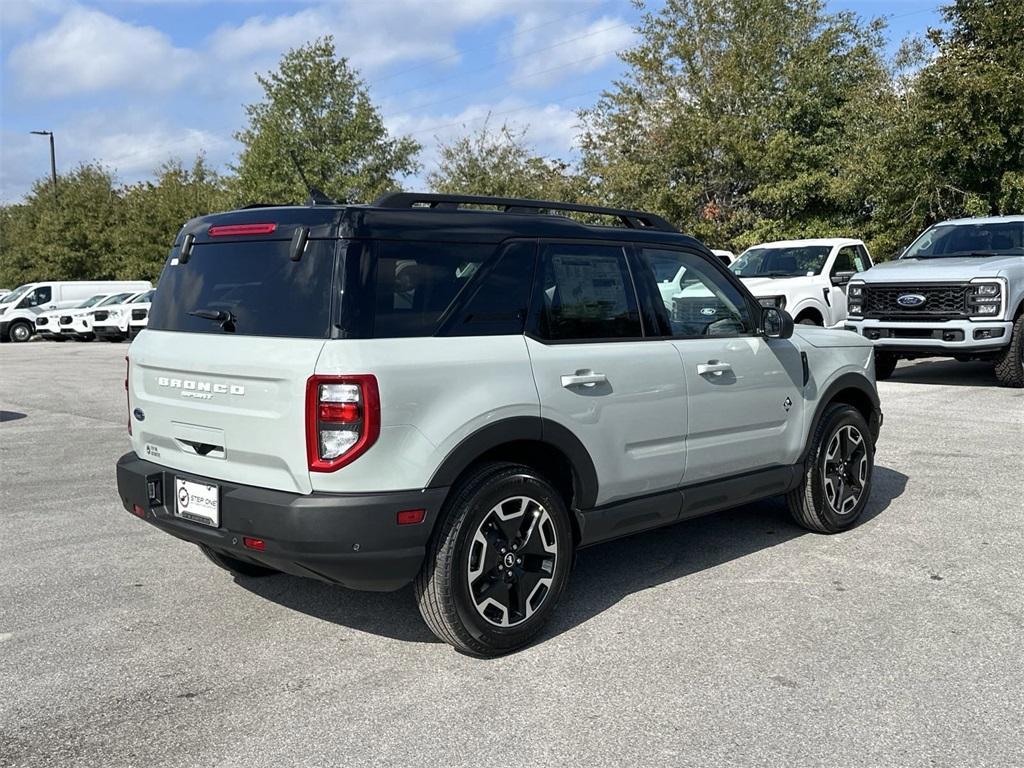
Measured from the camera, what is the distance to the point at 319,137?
33.9 m

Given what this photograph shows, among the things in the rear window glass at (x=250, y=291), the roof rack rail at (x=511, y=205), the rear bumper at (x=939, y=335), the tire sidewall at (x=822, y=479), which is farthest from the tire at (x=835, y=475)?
the rear bumper at (x=939, y=335)

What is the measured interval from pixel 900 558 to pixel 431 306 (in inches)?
122

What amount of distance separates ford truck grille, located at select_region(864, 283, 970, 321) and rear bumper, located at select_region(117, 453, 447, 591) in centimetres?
985

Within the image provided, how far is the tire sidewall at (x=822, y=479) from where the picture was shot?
568 cm

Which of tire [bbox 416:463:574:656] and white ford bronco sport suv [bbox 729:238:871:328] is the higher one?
white ford bronco sport suv [bbox 729:238:871:328]

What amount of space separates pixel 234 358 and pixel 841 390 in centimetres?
364

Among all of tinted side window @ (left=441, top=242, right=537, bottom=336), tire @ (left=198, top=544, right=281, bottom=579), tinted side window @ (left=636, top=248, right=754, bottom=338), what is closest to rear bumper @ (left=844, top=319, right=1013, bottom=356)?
tinted side window @ (left=636, top=248, right=754, bottom=338)

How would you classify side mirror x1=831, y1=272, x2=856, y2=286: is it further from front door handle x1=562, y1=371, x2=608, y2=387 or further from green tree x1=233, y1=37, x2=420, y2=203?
green tree x1=233, y1=37, x2=420, y2=203

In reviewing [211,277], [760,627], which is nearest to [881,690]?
[760,627]

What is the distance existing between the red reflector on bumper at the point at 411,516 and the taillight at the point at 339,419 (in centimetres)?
29

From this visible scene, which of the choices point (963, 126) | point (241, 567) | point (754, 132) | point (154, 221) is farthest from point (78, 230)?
point (241, 567)

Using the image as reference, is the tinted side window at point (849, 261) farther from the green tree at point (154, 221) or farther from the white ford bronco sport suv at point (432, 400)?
the green tree at point (154, 221)

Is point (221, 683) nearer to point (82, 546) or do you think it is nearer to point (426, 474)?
point (426, 474)

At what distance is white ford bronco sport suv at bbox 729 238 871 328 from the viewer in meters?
14.3
